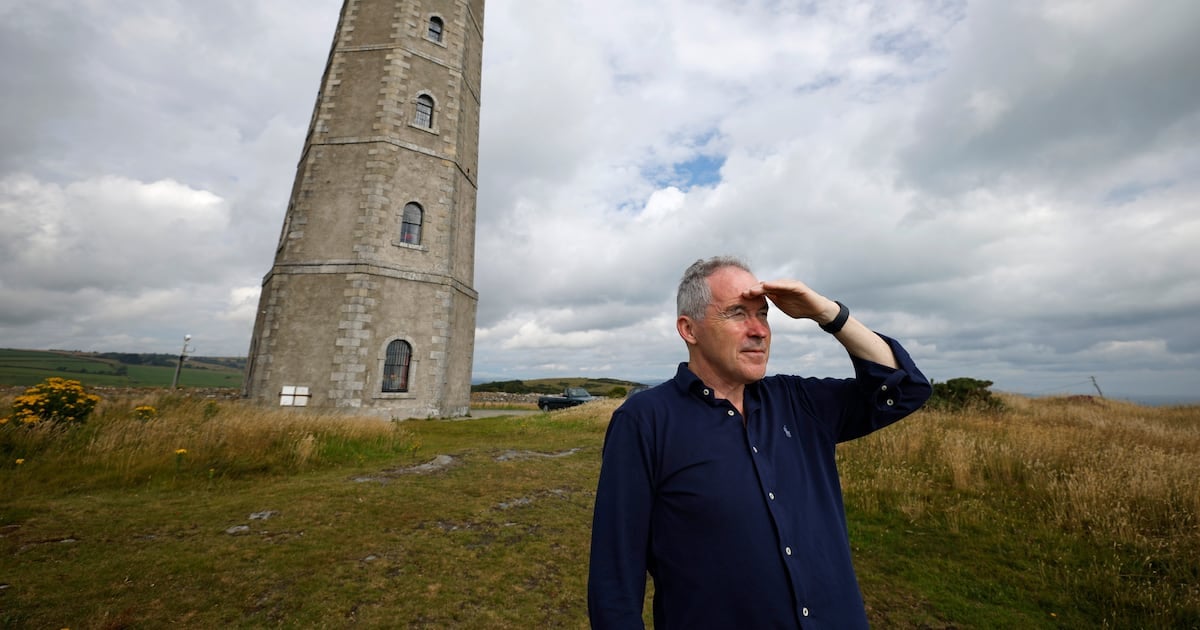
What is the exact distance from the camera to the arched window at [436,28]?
1883 centimetres

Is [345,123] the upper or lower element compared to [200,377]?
upper

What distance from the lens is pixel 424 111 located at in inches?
719

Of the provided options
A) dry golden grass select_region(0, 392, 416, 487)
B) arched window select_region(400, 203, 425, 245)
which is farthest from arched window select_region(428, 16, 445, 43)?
dry golden grass select_region(0, 392, 416, 487)

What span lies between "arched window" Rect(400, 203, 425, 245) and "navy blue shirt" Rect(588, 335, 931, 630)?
672 inches

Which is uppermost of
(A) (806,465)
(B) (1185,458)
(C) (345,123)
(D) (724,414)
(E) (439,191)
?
(C) (345,123)

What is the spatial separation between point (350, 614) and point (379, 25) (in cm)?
2118

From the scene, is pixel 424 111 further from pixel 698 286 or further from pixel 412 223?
pixel 698 286

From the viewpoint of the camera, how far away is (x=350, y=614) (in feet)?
11.5

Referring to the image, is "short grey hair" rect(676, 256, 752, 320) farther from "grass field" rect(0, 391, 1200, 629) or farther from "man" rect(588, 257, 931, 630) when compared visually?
"grass field" rect(0, 391, 1200, 629)

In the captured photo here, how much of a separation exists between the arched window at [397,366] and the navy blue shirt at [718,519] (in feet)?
52.3

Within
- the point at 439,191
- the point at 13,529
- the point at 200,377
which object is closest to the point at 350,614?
the point at 13,529

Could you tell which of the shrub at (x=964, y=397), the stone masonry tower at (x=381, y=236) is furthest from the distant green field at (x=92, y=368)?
the shrub at (x=964, y=397)

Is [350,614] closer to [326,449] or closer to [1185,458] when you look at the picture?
[326,449]

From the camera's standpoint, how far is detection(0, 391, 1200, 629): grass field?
12.0ft
